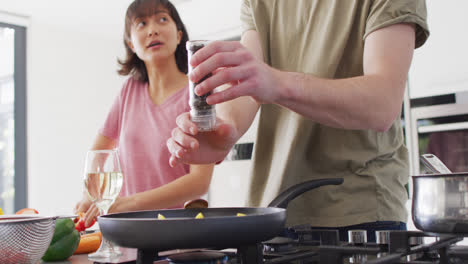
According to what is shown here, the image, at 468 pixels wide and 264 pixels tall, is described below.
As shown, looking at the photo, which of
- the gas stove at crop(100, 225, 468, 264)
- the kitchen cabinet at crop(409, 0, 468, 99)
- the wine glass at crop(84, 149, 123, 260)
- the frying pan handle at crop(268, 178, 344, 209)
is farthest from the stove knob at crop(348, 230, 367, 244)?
the kitchen cabinet at crop(409, 0, 468, 99)

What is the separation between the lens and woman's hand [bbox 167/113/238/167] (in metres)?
0.85

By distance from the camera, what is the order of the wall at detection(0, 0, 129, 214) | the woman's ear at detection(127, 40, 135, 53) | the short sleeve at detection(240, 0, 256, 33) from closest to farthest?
the short sleeve at detection(240, 0, 256, 33)
the woman's ear at detection(127, 40, 135, 53)
the wall at detection(0, 0, 129, 214)

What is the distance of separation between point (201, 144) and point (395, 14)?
442mm

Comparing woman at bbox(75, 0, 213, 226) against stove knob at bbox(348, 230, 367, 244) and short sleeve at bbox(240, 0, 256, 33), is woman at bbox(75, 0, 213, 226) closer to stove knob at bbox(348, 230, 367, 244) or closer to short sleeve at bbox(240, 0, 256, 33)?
short sleeve at bbox(240, 0, 256, 33)

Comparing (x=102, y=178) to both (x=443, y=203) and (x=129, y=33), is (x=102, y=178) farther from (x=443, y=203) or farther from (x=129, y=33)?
(x=129, y=33)

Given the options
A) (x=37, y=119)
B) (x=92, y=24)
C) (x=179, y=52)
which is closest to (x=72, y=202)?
(x=37, y=119)

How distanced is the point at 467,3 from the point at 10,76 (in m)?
3.54

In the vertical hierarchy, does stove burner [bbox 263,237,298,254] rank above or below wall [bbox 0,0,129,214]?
below

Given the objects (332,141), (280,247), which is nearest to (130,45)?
(332,141)

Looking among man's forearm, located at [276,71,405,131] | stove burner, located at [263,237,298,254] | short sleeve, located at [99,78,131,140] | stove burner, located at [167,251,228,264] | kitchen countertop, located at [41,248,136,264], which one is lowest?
kitchen countertop, located at [41,248,136,264]

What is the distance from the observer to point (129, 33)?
1.70 meters

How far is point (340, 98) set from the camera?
2.61 ft

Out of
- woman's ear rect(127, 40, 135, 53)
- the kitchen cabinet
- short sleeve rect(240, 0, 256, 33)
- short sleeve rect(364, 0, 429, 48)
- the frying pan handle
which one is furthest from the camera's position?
the kitchen cabinet

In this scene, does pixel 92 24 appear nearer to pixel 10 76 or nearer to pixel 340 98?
pixel 10 76
